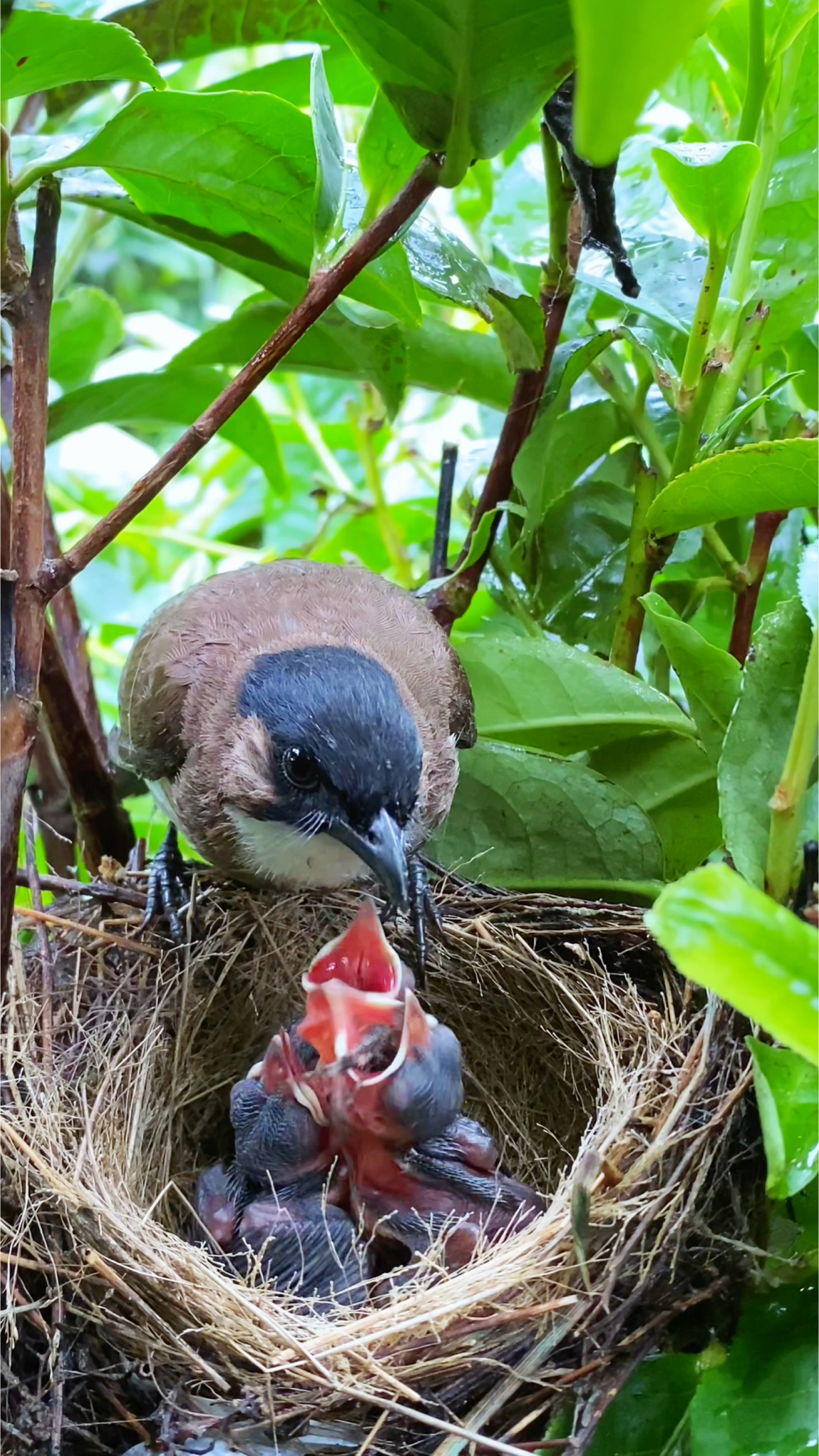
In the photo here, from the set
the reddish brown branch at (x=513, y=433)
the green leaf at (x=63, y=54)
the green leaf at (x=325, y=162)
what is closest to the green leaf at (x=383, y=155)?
the green leaf at (x=325, y=162)

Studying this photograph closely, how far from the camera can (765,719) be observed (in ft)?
3.09

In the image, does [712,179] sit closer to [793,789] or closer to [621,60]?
[793,789]

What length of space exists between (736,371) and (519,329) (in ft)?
0.84

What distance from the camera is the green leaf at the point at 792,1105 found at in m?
0.76

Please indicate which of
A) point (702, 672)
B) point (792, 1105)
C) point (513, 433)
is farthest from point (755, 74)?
point (792, 1105)

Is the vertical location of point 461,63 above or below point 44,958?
above

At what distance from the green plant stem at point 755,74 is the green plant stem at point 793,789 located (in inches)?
21.0

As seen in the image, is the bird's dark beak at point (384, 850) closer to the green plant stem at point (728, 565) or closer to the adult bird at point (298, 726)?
the adult bird at point (298, 726)

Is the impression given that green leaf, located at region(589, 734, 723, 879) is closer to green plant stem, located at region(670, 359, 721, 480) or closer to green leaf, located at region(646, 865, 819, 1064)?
green plant stem, located at region(670, 359, 721, 480)

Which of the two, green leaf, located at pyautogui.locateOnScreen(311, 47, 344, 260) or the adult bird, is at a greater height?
green leaf, located at pyautogui.locateOnScreen(311, 47, 344, 260)

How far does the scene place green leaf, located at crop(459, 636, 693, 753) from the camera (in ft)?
4.25

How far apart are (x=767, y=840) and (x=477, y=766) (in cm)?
60

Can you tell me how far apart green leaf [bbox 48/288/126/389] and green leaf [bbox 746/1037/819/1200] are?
4.44 ft

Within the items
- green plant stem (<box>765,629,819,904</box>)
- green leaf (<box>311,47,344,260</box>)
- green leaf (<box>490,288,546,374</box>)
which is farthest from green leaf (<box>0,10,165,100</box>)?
green plant stem (<box>765,629,819,904</box>)
